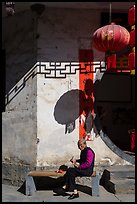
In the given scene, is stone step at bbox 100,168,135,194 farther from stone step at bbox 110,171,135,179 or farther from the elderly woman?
the elderly woman

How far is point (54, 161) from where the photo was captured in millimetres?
7820

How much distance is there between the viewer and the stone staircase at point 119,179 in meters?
7.17

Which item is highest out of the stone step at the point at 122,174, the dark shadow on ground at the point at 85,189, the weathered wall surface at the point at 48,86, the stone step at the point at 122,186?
the weathered wall surface at the point at 48,86

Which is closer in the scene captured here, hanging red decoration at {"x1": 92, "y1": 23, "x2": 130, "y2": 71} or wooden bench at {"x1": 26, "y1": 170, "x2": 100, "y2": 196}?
hanging red decoration at {"x1": 92, "y1": 23, "x2": 130, "y2": 71}

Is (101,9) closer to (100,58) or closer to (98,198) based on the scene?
(100,58)

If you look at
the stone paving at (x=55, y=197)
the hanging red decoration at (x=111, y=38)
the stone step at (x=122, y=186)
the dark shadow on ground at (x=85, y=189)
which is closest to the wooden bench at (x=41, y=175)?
the stone paving at (x=55, y=197)

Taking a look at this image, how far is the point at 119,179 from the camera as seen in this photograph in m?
7.38

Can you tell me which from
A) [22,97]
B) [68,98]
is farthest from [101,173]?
[22,97]

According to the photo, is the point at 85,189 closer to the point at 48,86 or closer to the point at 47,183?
the point at 47,183

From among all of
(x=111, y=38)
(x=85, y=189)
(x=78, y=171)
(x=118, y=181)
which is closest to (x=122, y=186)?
(x=118, y=181)

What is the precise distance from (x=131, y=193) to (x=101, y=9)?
164 inches

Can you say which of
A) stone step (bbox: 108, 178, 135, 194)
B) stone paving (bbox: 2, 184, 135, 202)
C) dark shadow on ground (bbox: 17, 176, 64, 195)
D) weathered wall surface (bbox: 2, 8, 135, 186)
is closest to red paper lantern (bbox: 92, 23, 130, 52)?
weathered wall surface (bbox: 2, 8, 135, 186)

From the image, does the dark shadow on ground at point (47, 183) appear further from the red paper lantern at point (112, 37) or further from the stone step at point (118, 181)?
the red paper lantern at point (112, 37)

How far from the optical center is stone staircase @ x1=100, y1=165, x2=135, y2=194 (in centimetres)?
717
